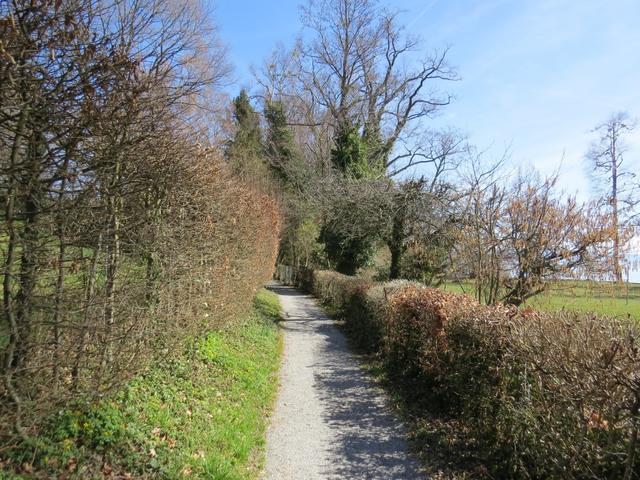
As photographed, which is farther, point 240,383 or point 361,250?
point 361,250

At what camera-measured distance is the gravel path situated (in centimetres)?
500

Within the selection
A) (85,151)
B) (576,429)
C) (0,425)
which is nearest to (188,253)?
(85,151)

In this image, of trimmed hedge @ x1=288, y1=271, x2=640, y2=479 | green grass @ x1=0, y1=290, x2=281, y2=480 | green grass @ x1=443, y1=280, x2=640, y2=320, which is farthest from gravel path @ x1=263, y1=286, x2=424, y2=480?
green grass @ x1=443, y1=280, x2=640, y2=320

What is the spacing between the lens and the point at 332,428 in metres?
6.26

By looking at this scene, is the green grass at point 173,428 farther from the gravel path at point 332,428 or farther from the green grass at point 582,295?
the green grass at point 582,295

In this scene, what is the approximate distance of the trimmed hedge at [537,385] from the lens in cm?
307

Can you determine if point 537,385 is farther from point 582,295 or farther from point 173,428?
point 582,295

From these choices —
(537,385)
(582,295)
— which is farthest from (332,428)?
(582,295)

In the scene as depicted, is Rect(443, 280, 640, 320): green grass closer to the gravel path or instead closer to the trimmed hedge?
the trimmed hedge

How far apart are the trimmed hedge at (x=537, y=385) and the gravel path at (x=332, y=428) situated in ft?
3.13

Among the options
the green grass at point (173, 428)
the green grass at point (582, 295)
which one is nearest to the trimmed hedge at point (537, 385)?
the green grass at point (173, 428)

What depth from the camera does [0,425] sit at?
127 inches

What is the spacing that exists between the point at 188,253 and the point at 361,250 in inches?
637

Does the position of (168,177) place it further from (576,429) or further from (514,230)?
(514,230)
